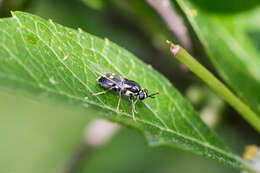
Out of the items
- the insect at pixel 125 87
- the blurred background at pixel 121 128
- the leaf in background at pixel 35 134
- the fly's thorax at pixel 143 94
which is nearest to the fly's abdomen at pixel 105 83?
the insect at pixel 125 87

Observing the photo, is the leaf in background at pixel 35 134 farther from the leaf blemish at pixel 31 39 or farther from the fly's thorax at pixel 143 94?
the leaf blemish at pixel 31 39

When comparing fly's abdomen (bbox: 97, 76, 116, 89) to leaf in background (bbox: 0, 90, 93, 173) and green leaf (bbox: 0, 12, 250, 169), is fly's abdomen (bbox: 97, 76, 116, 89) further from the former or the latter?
leaf in background (bbox: 0, 90, 93, 173)

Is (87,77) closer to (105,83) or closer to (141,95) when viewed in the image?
(105,83)

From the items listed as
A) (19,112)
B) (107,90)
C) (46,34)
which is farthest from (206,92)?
(19,112)

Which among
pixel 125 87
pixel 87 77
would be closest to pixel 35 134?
pixel 125 87

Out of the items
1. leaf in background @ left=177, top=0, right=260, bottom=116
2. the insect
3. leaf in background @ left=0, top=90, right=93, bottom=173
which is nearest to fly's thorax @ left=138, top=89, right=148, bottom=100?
the insect

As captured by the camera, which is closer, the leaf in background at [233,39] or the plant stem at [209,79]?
the plant stem at [209,79]
